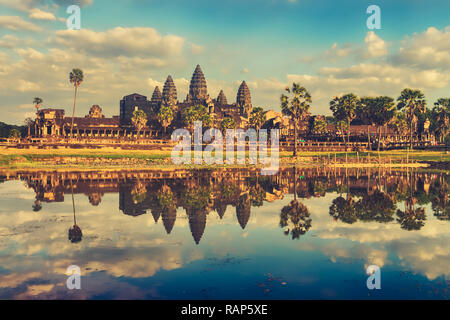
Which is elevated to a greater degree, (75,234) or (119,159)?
→ (119,159)

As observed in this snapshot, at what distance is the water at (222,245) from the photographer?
12688mm

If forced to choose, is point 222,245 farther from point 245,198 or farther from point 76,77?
point 76,77

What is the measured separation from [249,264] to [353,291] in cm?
426

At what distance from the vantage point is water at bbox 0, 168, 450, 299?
12688 mm

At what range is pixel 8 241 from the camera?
18766 mm

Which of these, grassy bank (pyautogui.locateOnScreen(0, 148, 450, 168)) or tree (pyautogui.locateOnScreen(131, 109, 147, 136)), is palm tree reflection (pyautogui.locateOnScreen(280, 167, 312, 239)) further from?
tree (pyautogui.locateOnScreen(131, 109, 147, 136))

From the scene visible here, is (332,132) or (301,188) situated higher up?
(332,132)

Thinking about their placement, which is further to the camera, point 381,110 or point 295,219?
point 381,110

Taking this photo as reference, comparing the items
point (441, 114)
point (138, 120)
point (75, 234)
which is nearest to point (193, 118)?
point (138, 120)

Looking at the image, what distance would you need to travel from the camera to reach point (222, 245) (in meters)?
18.3

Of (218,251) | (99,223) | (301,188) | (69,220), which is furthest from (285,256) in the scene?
(301,188)

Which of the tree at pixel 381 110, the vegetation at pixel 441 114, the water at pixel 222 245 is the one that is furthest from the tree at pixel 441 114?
the water at pixel 222 245

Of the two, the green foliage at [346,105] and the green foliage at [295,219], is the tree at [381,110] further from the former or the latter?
the green foliage at [295,219]

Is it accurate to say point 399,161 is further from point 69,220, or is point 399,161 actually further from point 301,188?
point 69,220
